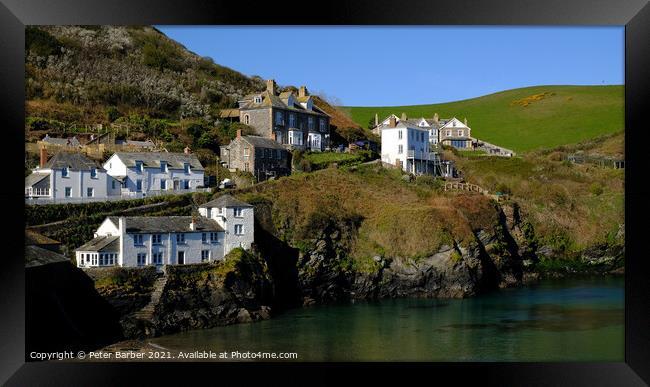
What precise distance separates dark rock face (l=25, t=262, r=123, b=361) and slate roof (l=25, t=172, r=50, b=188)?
3.02 meters

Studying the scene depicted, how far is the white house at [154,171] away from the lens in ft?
68.9

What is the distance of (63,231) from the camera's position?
1850cm

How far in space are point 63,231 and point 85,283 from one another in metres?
1.88

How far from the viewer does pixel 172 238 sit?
19.3m

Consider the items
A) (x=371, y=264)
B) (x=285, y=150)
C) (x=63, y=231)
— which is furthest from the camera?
(x=285, y=150)

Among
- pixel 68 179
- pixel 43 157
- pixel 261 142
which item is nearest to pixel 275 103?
pixel 261 142

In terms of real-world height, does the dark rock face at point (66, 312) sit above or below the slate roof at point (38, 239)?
below

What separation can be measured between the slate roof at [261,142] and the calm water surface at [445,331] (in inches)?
249

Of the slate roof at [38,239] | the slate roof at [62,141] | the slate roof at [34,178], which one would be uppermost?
the slate roof at [62,141]

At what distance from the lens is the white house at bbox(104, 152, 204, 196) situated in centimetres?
2100

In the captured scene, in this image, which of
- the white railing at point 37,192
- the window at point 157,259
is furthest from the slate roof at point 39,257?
the white railing at point 37,192

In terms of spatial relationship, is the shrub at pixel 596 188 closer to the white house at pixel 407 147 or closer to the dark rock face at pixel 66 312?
the white house at pixel 407 147
